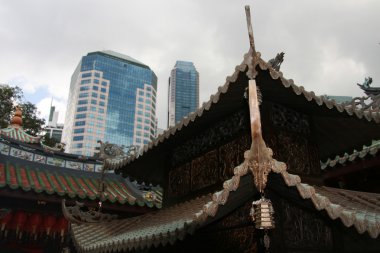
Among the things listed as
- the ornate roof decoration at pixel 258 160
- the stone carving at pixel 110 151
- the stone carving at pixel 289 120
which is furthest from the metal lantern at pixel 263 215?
the stone carving at pixel 110 151

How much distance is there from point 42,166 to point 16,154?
39.4 inches

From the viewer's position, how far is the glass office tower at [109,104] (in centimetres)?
10238

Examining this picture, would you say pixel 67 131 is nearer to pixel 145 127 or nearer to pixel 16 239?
pixel 145 127

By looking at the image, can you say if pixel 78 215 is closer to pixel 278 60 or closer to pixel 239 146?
pixel 239 146

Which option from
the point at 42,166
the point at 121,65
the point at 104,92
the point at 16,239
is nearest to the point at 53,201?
the point at 16,239

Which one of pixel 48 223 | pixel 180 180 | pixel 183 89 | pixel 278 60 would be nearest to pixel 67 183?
pixel 48 223

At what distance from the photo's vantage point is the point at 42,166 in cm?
1305

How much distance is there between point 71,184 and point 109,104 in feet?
324

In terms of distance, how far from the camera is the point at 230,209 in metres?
5.29

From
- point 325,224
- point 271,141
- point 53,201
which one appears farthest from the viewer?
point 53,201

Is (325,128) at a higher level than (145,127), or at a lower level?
lower

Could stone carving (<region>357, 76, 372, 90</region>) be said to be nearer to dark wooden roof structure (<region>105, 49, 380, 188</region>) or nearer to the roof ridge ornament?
dark wooden roof structure (<region>105, 49, 380, 188</region>)

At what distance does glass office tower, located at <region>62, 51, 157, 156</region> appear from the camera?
10238cm

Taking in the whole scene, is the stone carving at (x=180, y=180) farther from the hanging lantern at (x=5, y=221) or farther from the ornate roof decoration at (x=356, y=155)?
the hanging lantern at (x=5, y=221)
